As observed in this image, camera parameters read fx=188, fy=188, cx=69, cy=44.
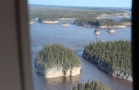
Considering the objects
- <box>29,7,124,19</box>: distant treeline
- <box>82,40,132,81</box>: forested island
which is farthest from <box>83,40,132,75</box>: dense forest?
<box>29,7,124,19</box>: distant treeline

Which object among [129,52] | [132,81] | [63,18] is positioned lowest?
[132,81]

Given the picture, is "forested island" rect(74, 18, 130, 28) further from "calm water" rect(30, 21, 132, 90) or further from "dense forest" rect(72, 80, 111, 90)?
"dense forest" rect(72, 80, 111, 90)

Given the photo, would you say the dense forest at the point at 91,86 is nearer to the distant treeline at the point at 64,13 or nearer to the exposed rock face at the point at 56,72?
the exposed rock face at the point at 56,72

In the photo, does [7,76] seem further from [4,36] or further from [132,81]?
[132,81]

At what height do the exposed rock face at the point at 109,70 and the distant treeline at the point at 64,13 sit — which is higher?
the distant treeline at the point at 64,13

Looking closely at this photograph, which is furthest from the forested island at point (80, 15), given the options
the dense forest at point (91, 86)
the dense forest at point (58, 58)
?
the dense forest at point (91, 86)

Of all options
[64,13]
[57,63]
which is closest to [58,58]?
[57,63]

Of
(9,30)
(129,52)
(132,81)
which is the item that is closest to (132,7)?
(129,52)

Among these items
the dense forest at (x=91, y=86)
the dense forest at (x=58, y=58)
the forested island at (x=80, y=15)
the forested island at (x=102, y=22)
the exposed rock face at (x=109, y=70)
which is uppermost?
the forested island at (x=80, y=15)
